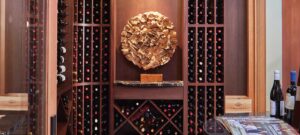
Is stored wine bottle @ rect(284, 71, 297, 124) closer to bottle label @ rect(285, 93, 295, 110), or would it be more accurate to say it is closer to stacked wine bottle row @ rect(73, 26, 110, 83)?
bottle label @ rect(285, 93, 295, 110)

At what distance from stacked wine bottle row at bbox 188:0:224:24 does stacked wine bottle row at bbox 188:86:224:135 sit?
0.71 meters

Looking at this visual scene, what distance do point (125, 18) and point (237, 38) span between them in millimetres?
1351

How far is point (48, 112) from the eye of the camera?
1.37 meters

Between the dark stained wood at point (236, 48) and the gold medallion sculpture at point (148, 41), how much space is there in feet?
2.55

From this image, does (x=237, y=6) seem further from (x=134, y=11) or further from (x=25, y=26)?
(x=25, y=26)

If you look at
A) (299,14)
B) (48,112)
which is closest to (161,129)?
(299,14)

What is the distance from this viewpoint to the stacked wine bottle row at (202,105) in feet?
12.2

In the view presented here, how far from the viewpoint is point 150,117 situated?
12.5ft

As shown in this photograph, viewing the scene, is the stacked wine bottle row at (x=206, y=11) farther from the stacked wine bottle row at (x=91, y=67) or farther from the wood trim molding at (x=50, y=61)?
the wood trim molding at (x=50, y=61)

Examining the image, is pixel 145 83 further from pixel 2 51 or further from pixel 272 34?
pixel 2 51

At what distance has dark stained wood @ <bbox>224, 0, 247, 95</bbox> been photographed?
4160 mm

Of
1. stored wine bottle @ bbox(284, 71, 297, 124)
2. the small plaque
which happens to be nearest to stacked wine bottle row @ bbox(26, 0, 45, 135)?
stored wine bottle @ bbox(284, 71, 297, 124)

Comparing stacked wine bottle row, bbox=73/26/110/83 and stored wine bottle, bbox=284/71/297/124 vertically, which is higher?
stacked wine bottle row, bbox=73/26/110/83

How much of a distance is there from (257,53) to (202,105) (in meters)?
0.91
